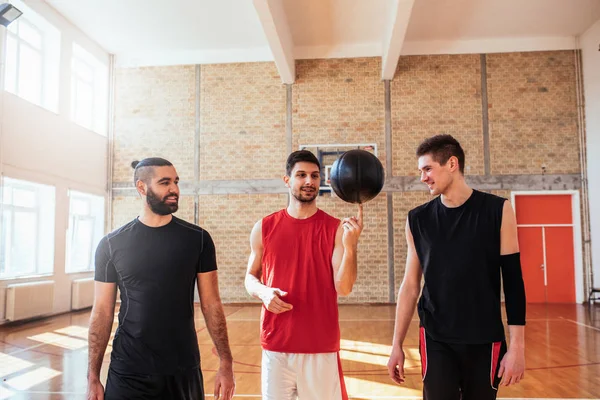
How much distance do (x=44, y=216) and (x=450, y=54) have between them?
10068 mm

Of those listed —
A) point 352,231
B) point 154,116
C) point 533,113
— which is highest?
point 154,116

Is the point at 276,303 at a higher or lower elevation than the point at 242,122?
lower

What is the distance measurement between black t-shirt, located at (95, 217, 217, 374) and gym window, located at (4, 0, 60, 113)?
860 cm

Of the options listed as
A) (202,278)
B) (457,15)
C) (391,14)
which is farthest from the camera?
(457,15)

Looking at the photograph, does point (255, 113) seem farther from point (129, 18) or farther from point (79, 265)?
point (79, 265)

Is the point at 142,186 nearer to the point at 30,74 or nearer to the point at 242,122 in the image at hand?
the point at 30,74

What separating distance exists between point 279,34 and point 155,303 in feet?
27.8

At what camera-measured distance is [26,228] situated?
31.8 feet

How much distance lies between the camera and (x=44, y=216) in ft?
33.2

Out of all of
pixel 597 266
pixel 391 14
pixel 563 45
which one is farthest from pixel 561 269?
pixel 391 14

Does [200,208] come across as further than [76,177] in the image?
Yes

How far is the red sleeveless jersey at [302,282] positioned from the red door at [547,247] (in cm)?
1056

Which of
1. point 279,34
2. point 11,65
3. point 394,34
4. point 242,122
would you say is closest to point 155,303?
point 279,34

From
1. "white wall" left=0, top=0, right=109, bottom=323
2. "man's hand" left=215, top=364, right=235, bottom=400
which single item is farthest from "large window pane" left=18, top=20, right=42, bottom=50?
"man's hand" left=215, top=364, right=235, bottom=400
